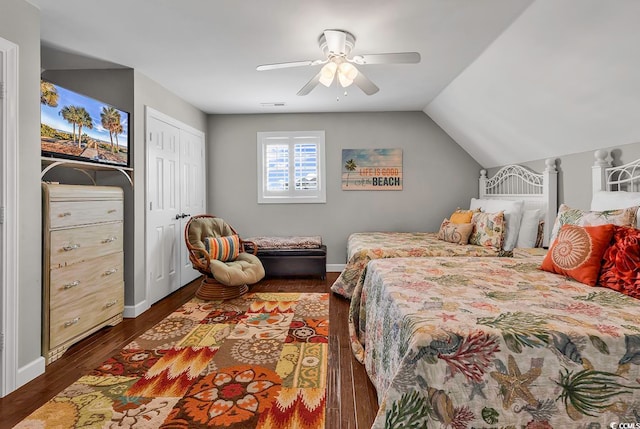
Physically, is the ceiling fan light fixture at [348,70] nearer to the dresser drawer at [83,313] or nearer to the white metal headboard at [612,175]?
the white metal headboard at [612,175]

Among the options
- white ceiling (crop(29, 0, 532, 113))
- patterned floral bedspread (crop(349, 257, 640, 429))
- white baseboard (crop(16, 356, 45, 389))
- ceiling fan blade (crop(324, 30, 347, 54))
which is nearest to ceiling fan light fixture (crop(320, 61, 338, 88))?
ceiling fan blade (crop(324, 30, 347, 54))

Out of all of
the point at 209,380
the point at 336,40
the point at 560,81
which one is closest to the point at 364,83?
the point at 336,40

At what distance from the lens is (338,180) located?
527 centimetres

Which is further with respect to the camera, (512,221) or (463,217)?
(463,217)

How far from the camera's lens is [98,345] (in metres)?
2.68

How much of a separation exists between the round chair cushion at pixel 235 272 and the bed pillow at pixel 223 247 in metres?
0.10

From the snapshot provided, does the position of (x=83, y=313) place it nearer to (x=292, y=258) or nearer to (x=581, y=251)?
(x=292, y=258)

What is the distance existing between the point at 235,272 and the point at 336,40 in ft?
8.13

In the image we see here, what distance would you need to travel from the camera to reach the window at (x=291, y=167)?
529cm

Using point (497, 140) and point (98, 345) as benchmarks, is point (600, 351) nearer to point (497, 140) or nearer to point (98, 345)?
point (98, 345)

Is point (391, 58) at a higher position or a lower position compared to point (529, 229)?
higher

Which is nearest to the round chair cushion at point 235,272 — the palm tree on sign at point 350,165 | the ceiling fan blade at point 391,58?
the palm tree on sign at point 350,165

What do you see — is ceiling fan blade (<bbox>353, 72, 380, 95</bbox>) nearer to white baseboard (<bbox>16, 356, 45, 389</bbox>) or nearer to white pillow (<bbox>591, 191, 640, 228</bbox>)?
white pillow (<bbox>591, 191, 640, 228</bbox>)

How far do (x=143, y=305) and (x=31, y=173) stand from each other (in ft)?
5.72
